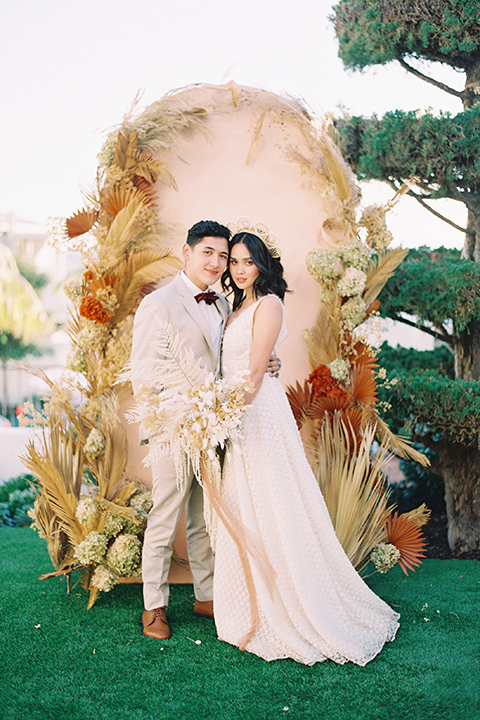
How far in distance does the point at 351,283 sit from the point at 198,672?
2.53 meters

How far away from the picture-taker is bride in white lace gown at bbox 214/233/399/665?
2.99m

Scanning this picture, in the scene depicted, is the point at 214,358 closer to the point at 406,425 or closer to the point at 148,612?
the point at 148,612

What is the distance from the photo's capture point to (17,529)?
5.87m

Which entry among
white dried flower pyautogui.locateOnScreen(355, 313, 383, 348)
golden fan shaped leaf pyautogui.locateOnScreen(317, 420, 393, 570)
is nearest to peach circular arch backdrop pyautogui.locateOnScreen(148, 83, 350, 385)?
white dried flower pyautogui.locateOnScreen(355, 313, 383, 348)

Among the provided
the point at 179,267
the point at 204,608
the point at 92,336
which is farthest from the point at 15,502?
the point at 179,267

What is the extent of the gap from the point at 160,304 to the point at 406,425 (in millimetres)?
2584

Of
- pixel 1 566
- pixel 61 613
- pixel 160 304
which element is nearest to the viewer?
pixel 160 304

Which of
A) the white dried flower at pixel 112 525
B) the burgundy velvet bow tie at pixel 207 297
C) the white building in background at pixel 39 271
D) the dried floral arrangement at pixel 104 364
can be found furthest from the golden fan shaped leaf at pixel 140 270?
the white building in background at pixel 39 271

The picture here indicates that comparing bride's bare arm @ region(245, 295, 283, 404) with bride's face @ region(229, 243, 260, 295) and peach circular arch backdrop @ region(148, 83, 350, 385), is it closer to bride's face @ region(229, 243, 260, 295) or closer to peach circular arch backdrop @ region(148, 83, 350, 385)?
bride's face @ region(229, 243, 260, 295)

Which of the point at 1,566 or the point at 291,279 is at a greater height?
the point at 291,279

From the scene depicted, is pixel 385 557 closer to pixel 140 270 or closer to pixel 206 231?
pixel 206 231

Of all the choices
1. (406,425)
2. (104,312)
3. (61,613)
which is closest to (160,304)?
(104,312)

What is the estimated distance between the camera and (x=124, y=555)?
3672 mm

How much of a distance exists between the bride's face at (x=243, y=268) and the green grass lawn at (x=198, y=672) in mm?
1982
